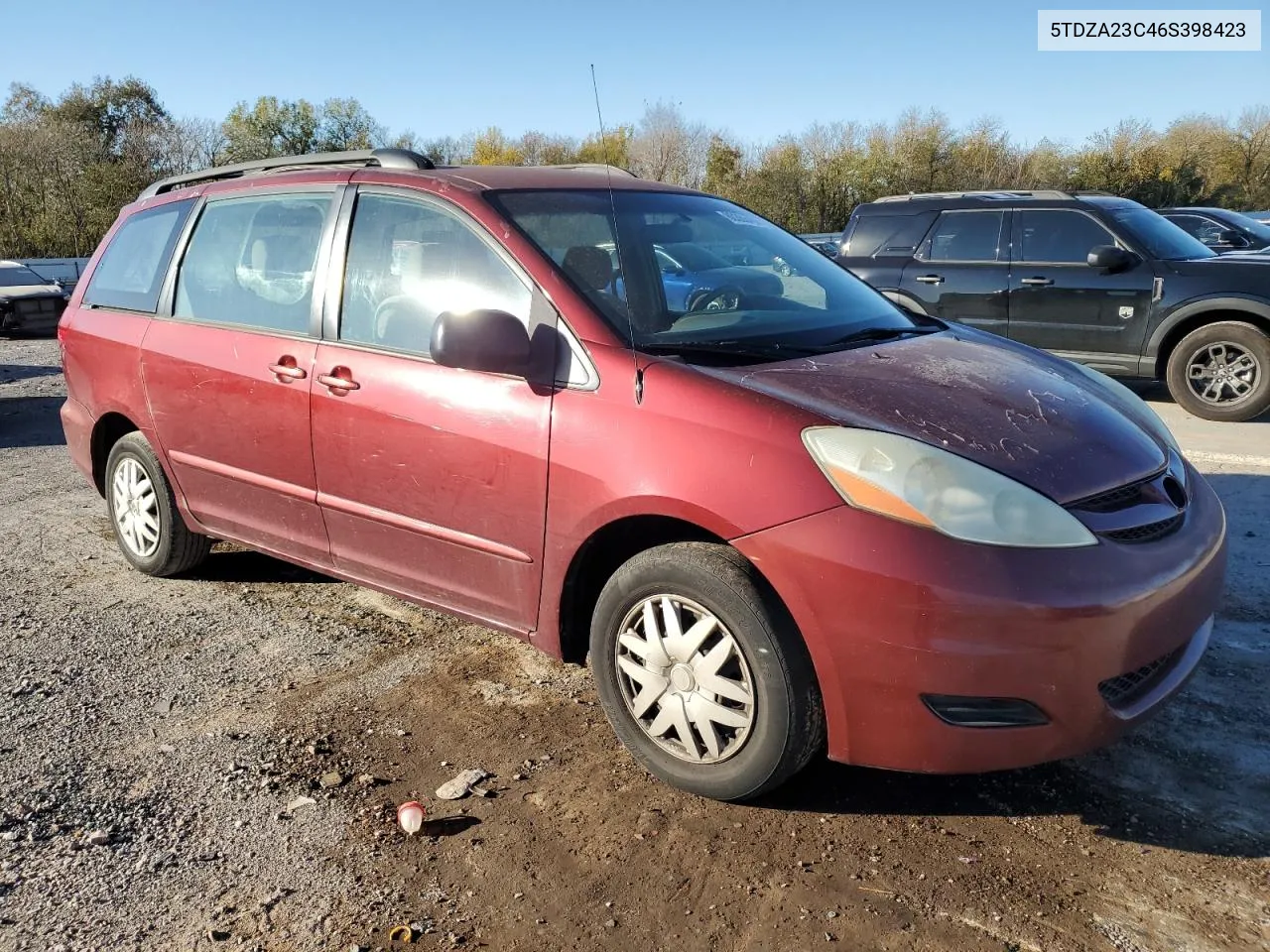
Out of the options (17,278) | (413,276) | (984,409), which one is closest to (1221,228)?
(984,409)

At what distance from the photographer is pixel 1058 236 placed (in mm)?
8852

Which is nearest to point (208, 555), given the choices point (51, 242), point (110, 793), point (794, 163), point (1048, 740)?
point (110, 793)

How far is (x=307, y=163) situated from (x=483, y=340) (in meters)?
1.76

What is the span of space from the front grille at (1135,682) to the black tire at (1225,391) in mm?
6246

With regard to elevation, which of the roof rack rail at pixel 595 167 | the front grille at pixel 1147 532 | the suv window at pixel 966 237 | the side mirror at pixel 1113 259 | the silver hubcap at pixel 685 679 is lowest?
the silver hubcap at pixel 685 679

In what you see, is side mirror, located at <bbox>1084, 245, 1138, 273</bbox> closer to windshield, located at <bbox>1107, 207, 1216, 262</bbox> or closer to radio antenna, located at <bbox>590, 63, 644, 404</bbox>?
windshield, located at <bbox>1107, 207, 1216, 262</bbox>

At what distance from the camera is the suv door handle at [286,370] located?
3.74 m

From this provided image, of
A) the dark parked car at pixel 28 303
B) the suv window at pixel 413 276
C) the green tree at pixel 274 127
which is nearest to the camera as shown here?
the suv window at pixel 413 276

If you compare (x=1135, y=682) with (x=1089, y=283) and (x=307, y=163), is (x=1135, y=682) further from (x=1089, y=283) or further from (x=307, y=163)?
(x=1089, y=283)

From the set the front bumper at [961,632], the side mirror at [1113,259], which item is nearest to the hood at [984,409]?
the front bumper at [961,632]

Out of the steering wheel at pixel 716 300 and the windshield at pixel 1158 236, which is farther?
the windshield at pixel 1158 236

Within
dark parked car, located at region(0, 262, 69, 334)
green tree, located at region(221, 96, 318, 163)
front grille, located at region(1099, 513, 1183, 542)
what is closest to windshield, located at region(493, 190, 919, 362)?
front grille, located at region(1099, 513, 1183, 542)

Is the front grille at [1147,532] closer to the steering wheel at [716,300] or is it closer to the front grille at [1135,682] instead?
the front grille at [1135,682]

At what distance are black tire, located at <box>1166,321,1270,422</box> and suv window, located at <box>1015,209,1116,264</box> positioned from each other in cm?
112
